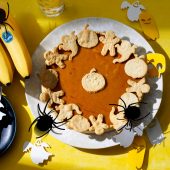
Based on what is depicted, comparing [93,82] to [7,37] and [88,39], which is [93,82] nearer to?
[88,39]

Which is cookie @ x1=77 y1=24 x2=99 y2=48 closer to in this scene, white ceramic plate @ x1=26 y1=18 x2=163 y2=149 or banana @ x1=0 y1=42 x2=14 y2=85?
white ceramic plate @ x1=26 y1=18 x2=163 y2=149

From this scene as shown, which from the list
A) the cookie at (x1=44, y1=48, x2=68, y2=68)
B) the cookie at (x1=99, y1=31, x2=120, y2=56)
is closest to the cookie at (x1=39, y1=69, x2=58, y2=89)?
the cookie at (x1=44, y1=48, x2=68, y2=68)

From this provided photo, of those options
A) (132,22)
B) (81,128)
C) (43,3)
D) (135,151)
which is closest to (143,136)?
(135,151)

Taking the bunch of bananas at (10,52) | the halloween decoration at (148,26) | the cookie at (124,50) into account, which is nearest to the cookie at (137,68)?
the cookie at (124,50)

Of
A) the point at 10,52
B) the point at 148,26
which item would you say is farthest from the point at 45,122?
the point at 148,26

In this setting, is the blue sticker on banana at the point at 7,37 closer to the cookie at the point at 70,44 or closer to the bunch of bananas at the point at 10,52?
Answer: the bunch of bananas at the point at 10,52
